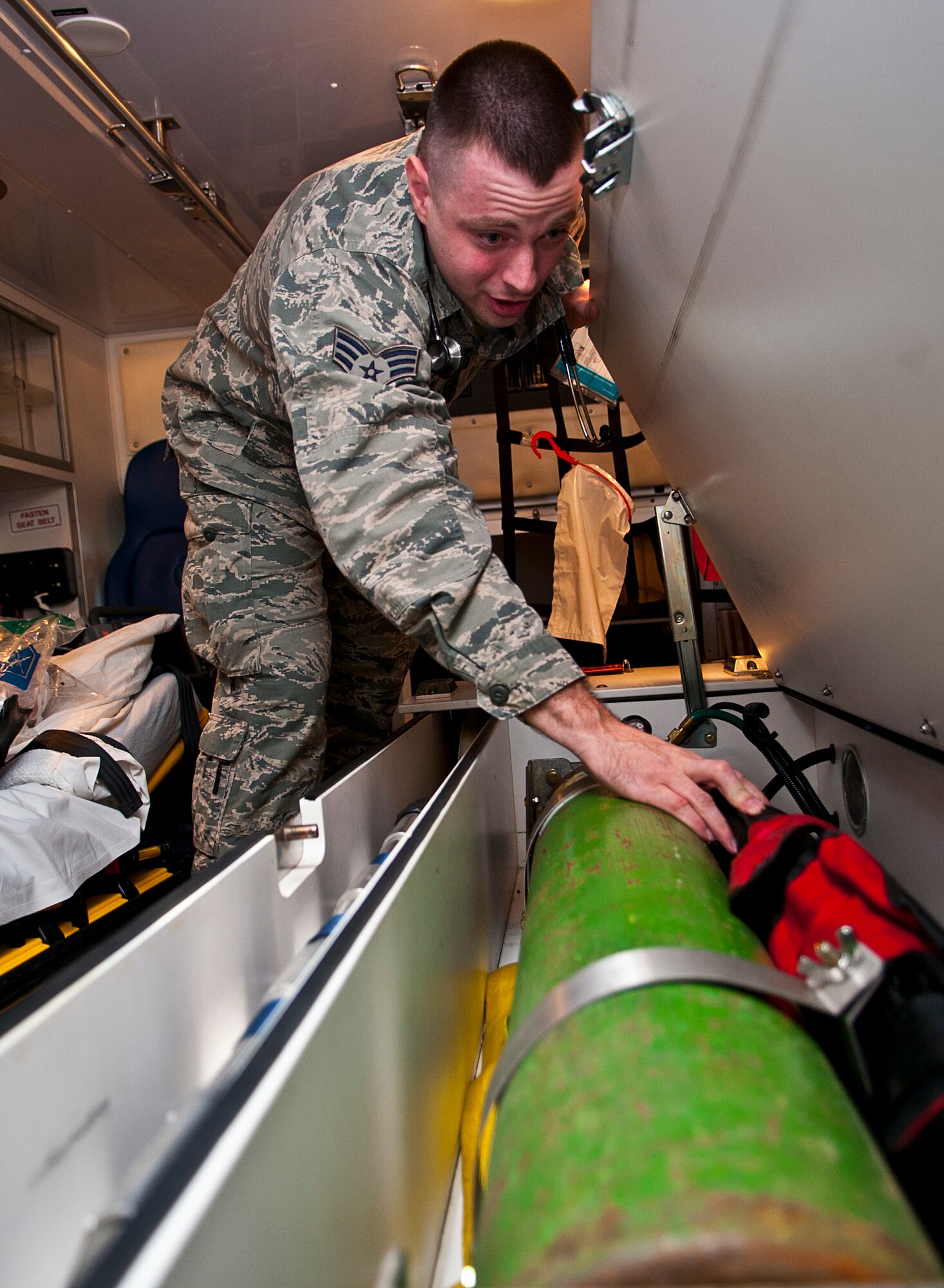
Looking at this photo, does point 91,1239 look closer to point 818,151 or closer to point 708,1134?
point 708,1134

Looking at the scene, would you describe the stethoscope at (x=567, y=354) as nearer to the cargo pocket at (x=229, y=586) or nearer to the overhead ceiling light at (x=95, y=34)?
the cargo pocket at (x=229, y=586)

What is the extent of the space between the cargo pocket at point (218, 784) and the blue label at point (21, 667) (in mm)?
661

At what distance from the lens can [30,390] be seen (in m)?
3.65

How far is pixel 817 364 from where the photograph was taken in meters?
0.84

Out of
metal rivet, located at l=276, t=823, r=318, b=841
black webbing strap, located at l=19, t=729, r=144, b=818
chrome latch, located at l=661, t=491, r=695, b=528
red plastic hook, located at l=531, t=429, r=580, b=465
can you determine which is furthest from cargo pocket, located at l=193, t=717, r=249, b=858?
red plastic hook, located at l=531, t=429, r=580, b=465

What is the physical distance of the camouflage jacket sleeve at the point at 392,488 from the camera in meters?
1.12

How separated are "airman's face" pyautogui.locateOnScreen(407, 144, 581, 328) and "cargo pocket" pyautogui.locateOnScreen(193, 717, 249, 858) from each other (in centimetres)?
101

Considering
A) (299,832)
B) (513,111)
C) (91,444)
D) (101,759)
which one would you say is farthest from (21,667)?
(91,444)

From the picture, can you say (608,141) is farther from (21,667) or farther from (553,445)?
(21,667)

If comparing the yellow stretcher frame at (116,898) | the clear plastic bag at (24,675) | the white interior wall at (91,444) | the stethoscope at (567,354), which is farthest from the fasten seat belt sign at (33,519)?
the stethoscope at (567,354)

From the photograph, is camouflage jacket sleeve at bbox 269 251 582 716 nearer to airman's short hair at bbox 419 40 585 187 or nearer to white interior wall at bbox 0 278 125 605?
airman's short hair at bbox 419 40 585 187

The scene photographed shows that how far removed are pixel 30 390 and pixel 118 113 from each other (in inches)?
69.7

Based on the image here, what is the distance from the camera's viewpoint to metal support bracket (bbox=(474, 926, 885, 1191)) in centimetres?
56

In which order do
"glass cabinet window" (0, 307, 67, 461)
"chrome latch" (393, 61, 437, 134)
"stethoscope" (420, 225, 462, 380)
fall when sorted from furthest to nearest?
1. "glass cabinet window" (0, 307, 67, 461)
2. "chrome latch" (393, 61, 437, 134)
3. "stethoscope" (420, 225, 462, 380)
